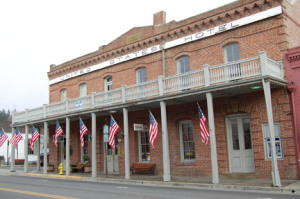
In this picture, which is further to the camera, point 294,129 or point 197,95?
point 197,95

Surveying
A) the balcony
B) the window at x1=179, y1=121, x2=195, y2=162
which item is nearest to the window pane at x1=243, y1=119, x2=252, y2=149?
the balcony

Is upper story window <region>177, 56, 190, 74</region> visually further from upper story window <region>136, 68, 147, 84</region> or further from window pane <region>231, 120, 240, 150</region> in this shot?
window pane <region>231, 120, 240, 150</region>

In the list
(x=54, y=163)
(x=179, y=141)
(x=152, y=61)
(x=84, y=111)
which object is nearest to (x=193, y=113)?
(x=179, y=141)

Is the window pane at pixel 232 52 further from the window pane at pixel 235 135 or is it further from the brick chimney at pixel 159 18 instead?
the brick chimney at pixel 159 18

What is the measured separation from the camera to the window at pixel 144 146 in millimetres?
19781

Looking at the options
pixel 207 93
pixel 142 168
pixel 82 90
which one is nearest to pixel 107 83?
pixel 82 90

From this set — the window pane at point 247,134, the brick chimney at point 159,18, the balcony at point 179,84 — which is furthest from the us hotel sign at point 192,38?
the window pane at point 247,134

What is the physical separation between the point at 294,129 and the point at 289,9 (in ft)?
20.0

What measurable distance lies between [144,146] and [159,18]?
851cm

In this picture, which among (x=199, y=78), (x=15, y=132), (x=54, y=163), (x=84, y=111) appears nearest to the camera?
Answer: (x=199, y=78)

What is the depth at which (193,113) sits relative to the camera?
56.8ft

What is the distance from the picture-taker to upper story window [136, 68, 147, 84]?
66.8 feet

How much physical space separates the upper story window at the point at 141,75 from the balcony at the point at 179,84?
2677mm

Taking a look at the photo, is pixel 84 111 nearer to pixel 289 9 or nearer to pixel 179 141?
pixel 179 141
